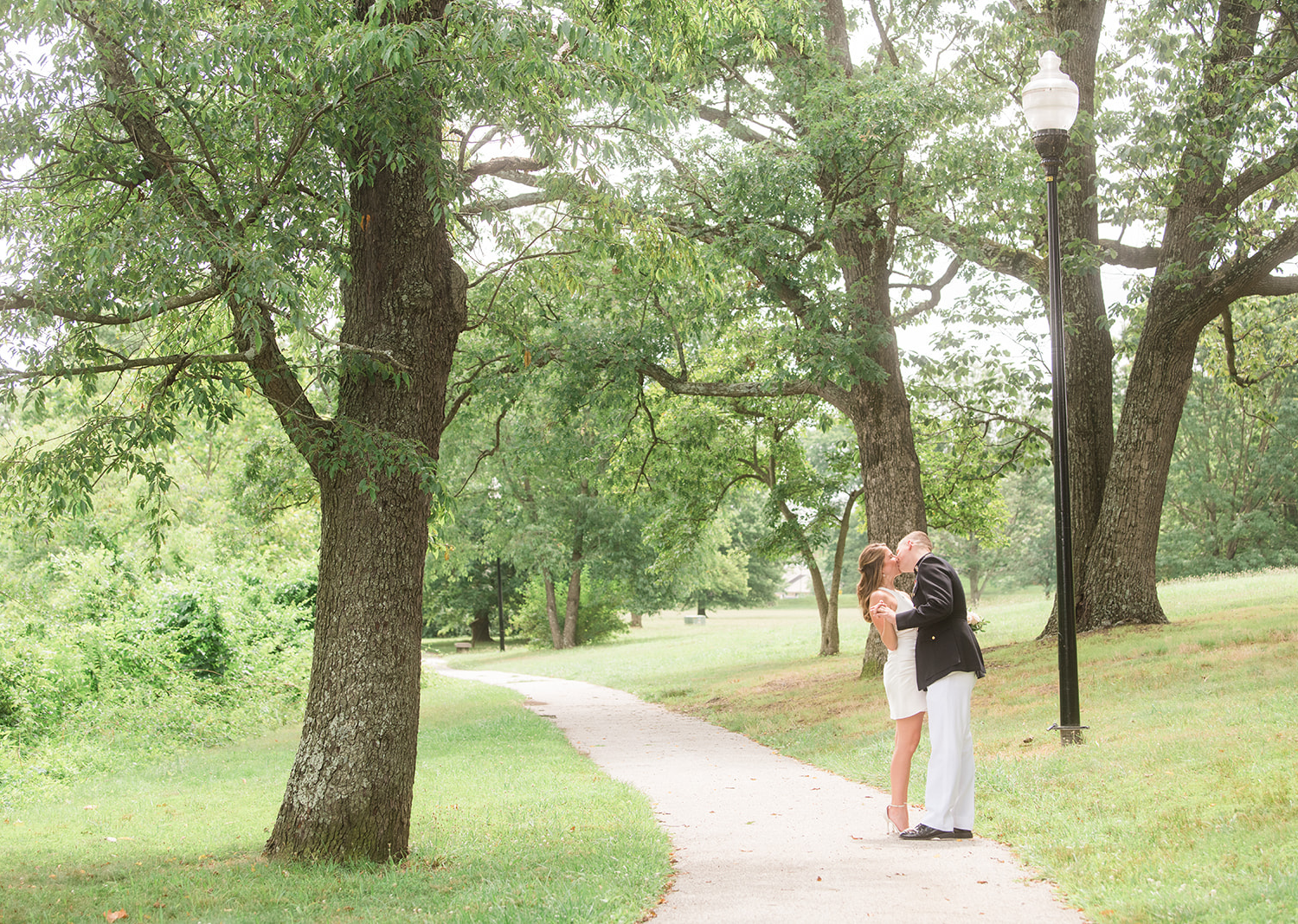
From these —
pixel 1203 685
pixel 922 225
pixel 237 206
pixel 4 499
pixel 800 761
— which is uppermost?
pixel 922 225

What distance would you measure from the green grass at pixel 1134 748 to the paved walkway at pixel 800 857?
0.33 meters

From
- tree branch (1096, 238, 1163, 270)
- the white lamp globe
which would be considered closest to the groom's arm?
the white lamp globe

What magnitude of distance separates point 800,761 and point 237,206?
784 centimetres

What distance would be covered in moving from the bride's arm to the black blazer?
0.09m

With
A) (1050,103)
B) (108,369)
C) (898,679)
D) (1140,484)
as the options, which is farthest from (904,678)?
(1140,484)

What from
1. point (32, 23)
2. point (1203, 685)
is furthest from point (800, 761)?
point (32, 23)

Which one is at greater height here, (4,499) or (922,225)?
(922,225)

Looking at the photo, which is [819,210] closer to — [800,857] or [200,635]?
[800,857]

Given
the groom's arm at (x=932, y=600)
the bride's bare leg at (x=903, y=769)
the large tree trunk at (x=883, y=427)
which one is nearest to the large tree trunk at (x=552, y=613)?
the large tree trunk at (x=883, y=427)

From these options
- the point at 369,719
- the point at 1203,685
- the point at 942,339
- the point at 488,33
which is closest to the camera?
the point at 488,33

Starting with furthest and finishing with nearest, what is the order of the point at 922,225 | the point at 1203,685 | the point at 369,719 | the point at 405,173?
the point at 922,225, the point at 1203,685, the point at 405,173, the point at 369,719

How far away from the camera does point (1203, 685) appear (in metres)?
10.8

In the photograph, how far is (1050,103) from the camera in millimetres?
9633

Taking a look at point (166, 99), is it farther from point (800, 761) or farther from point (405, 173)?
point (800, 761)
